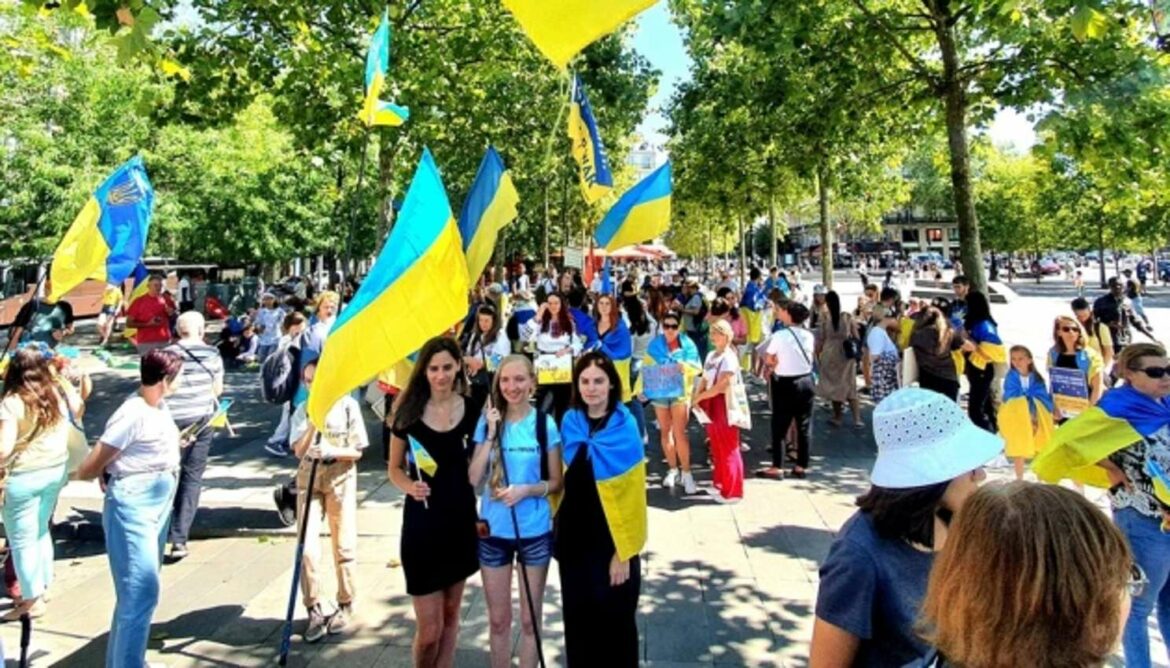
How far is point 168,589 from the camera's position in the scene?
16.9 ft

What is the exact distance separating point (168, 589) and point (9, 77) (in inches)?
769

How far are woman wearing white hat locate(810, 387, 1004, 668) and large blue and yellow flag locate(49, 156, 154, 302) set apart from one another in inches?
255

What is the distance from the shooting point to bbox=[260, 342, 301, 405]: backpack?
566 cm

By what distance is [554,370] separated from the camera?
7789mm

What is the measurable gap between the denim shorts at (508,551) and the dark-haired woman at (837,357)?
695cm

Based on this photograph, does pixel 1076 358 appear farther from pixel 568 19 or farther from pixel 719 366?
pixel 568 19

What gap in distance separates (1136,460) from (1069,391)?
9.51 ft

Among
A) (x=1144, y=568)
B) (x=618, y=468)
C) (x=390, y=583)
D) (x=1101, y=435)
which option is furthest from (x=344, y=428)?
(x=1144, y=568)

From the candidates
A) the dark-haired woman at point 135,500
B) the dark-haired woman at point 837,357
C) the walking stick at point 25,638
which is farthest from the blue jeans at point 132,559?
the dark-haired woman at point 837,357

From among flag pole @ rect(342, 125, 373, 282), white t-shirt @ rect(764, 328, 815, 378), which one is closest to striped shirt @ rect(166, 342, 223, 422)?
flag pole @ rect(342, 125, 373, 282)

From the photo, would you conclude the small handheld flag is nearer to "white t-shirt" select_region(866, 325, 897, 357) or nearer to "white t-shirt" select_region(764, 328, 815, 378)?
"white t-shirt" select_region(764, 328, 815, 378)

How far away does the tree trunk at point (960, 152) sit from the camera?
10.4 meters

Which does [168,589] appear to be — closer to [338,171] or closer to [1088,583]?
[1088,583]

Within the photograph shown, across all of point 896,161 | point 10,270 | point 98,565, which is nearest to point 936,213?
point 896,161
